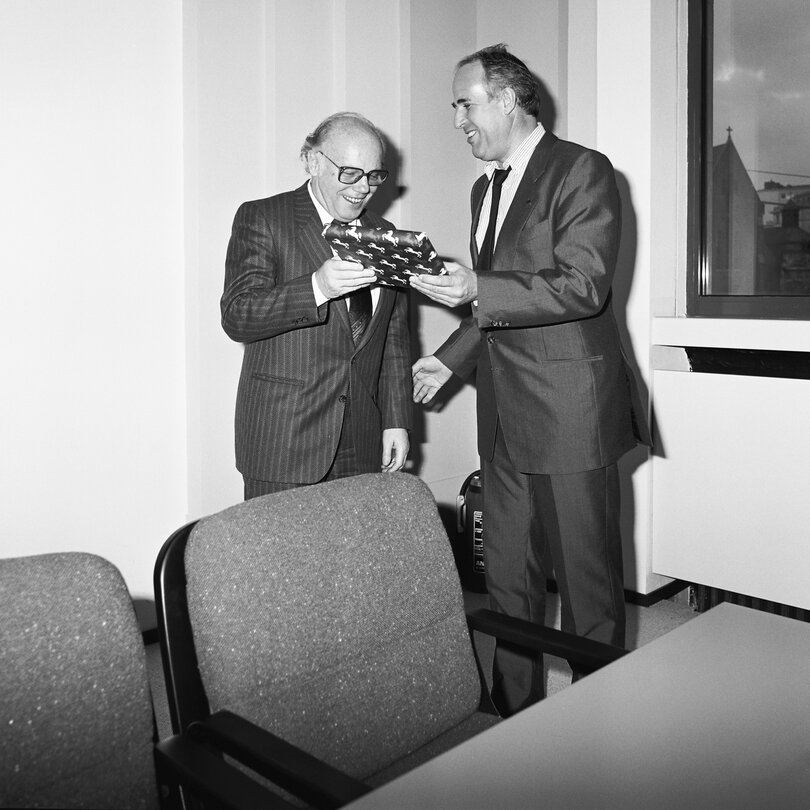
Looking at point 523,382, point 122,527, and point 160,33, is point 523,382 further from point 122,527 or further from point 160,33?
point 160,33

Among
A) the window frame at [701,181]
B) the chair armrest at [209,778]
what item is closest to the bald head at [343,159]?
the window frame at [701,181]

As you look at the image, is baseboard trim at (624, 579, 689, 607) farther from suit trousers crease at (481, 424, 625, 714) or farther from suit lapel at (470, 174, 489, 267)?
suit lapel at (470, 174, 489, 267)

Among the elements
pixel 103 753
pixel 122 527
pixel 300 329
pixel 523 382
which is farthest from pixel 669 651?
pixel 122 527

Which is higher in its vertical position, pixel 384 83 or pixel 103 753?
pixel 384 83

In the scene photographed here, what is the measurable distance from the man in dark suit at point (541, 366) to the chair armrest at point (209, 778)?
1.34 m

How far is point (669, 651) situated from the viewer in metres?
1.25

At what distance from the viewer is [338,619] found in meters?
1.42

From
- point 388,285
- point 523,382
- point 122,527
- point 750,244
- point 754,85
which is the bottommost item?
point 122,527

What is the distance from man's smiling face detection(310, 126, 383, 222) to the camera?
251 cm

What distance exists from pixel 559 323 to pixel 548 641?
1.19 meters

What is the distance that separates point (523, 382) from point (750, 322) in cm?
123

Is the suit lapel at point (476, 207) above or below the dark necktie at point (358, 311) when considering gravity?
above

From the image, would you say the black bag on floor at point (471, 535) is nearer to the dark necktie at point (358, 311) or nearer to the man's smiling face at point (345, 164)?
the dark necktie at point (358, 311)

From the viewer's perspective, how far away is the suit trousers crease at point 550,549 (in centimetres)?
247
